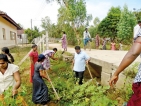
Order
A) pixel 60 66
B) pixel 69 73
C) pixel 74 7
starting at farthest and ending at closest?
1. pixel 74 7
2. pixel 60 66
3. pixel 69 73

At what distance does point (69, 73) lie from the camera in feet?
25.4

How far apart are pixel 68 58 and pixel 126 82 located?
5.08m

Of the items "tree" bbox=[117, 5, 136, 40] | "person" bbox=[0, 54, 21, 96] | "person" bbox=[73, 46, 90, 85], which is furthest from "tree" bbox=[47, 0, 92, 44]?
"person" bbox=[0, 54, 21, 96]

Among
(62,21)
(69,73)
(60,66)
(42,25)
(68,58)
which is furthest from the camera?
(42,25)

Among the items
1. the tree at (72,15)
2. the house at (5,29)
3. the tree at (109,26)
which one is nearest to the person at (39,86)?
the house at (5,29)

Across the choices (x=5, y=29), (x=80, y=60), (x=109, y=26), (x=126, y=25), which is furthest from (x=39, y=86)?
(x=109, y=26)

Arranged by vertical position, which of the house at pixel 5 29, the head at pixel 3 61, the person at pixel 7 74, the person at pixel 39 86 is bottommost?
the person at pixel 39 86

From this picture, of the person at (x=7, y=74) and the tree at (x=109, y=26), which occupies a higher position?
the tree at (x=109, y=26)

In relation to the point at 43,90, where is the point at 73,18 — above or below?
above

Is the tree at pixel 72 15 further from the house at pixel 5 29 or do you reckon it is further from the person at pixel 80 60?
the person at pixel 80 60

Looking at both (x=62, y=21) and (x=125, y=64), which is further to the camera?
(x=62, y=21)

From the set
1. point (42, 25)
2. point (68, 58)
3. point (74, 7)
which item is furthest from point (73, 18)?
point (42, 25)

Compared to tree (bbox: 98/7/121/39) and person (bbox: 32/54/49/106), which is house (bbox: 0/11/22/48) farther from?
tree (bbox: 98/7/121/39)

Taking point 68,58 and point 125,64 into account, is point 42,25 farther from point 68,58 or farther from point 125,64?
point 125,64
